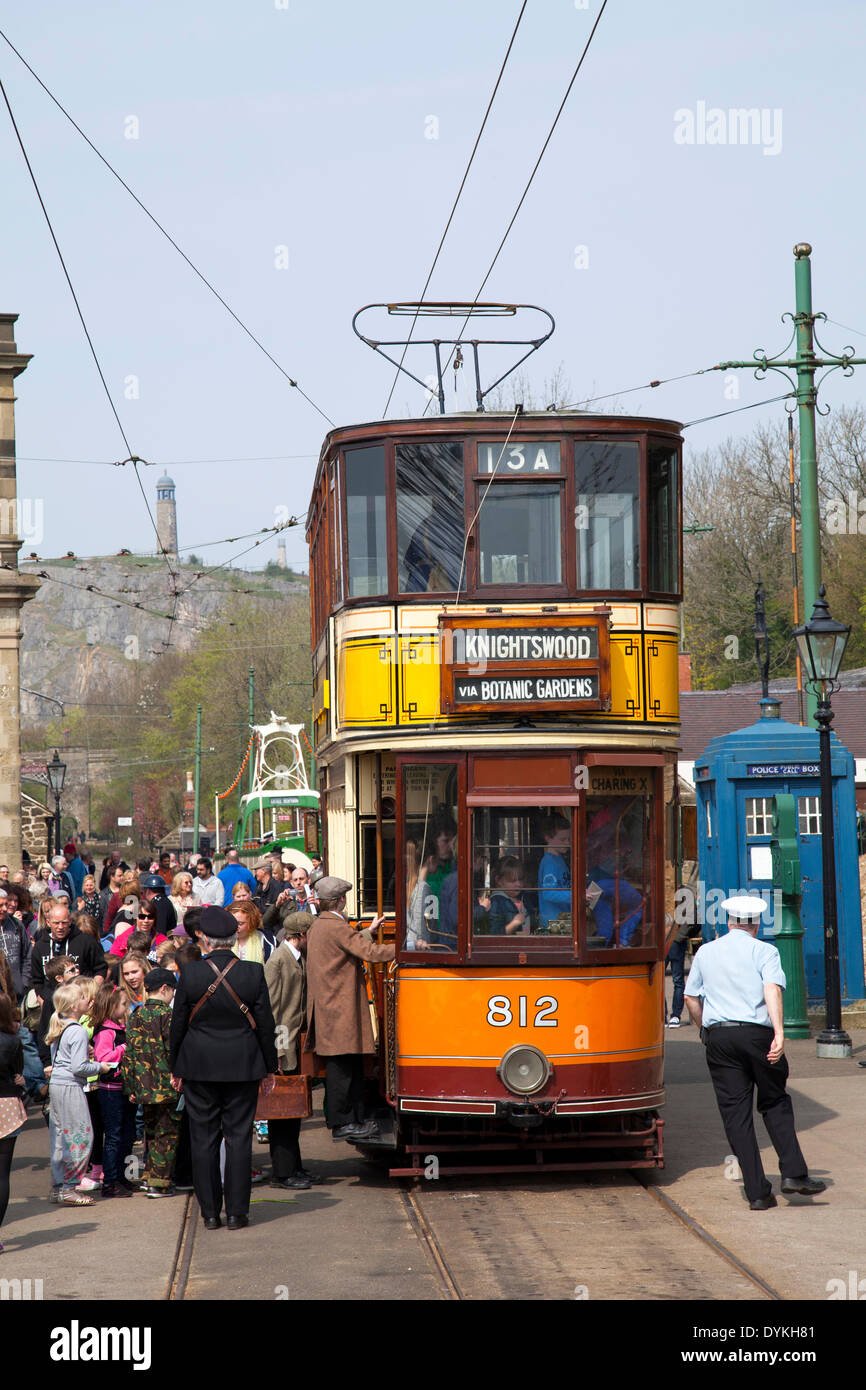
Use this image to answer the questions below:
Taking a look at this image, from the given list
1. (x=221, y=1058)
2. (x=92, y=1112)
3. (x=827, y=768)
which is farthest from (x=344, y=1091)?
(x=827, y=768)

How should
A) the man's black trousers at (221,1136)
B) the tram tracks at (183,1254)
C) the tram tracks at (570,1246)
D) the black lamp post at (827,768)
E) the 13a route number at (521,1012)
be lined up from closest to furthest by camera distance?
the tram tracks at (570,1246) < the tram tracks at (183,1254) < the man's black trousers at (221,1136) < the 13a route number at (521,1012) < the black lamp post at (827,768)

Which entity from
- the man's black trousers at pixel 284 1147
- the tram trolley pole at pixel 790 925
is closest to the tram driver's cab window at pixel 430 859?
the man's black trousers at pixel 284 1147

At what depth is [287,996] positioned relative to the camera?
10.8m

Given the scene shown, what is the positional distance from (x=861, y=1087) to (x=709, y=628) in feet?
139

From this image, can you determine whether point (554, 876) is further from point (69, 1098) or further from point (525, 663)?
point (69, 1098)

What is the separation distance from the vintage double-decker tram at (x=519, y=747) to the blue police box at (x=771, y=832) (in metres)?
7.79

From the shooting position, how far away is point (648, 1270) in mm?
7957

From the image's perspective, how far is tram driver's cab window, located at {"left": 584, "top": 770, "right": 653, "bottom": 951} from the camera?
401 inches

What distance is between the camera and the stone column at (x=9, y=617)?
2423 centimetres

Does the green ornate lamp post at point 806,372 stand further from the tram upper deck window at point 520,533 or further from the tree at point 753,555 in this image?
the tree at point 753,555

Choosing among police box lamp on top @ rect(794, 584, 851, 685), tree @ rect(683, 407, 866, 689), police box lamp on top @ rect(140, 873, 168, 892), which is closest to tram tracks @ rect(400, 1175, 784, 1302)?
police box lamp on top @ rect(794, 584, 851, 685)

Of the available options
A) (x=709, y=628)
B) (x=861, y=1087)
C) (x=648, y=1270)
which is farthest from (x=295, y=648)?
(x=648, y=1270)

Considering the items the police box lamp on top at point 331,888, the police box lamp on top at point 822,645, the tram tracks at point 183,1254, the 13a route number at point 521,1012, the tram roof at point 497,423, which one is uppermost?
the tram roof at point 497,423
